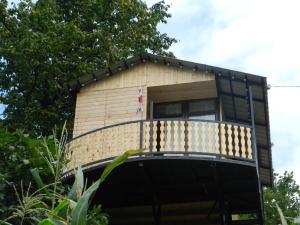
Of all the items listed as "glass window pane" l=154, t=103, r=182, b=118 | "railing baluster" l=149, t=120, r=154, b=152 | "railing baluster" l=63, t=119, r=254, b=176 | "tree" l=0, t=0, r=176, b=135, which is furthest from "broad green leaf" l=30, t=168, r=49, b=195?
"tree" l=0, t=0, r=176, b=135

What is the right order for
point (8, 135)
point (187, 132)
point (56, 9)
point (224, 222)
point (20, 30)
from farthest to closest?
point (56, 9) < point (20, 30) < point (224, 222) < point (187, 132) < point (8, 135)

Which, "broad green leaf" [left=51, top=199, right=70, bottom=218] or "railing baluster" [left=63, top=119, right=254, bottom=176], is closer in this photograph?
"broad green leaf" [left=51, top=199, right=70, bottom=218]

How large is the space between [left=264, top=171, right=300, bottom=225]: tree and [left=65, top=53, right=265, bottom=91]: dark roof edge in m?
12.3

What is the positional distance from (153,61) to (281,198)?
15.5 metres

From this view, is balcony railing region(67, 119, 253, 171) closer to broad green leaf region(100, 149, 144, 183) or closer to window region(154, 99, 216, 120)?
window region(154, 99, 216, 120)

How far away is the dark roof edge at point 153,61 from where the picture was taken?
44.1ft

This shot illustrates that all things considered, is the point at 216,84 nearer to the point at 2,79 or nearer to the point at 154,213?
the point at 154,213

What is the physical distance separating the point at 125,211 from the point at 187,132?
3426 millimetres

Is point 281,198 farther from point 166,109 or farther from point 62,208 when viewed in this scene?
point 62,208

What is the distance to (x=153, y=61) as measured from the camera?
14492mm

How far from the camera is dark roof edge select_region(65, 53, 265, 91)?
13444 mm

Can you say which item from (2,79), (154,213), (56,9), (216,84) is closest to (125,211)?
(154,213)

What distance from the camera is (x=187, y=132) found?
12172 mm

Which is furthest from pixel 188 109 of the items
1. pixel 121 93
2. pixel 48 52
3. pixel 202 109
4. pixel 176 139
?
pixel 48 52
